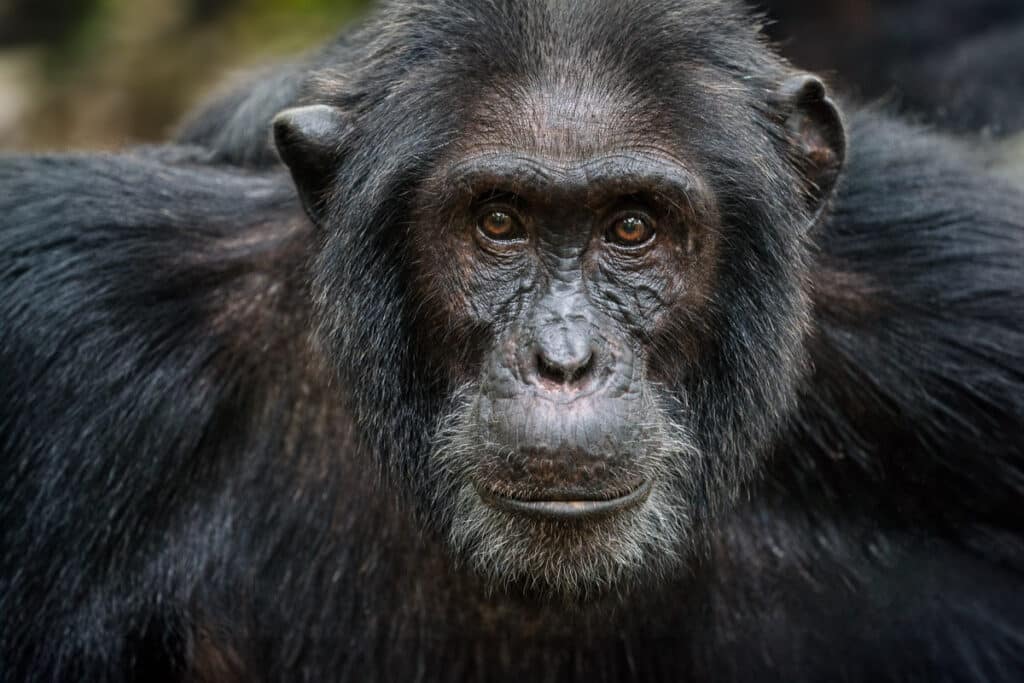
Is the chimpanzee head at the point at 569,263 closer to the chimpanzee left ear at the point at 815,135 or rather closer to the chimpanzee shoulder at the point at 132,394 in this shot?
the chimpanzee left ear at the point at 815,135

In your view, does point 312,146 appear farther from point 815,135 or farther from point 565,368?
point 815,135

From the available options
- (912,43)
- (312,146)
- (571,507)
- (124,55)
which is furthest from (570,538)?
(124,55)

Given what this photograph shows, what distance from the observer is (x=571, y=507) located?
4.39m

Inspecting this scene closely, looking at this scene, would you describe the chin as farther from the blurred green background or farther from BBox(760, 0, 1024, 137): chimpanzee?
the blurred green background

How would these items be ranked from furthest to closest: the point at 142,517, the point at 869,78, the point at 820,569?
the point at 869,78
the point at 820,569
the point at 142,517

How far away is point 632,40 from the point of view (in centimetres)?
473

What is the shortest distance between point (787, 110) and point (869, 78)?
22.2 feet

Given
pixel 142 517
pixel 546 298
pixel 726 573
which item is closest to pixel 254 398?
pixel 142 517

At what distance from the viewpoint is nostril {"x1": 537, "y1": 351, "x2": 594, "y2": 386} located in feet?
14.1

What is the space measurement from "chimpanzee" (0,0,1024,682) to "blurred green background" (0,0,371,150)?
25.7ft

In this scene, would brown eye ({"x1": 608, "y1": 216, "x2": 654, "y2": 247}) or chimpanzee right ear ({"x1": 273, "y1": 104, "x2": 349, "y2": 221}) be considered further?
chimpanzee right ear ({"x1": 273, "y1": 104, "x2": 349, "y2": 221})

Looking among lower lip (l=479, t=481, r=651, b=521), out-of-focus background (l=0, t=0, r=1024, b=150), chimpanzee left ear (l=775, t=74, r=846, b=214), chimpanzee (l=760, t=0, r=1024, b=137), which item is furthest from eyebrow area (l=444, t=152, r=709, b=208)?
chimpanzee (l=760, t=0, r=1024, b=137)

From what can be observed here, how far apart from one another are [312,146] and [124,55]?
10.4m

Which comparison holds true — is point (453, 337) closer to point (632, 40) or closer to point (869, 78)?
point (632, 40)
